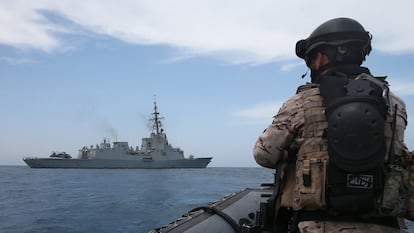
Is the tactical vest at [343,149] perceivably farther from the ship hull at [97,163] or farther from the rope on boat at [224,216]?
the ship hull at [97,163]

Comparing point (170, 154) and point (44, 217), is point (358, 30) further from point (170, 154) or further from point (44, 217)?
point (170, 154)

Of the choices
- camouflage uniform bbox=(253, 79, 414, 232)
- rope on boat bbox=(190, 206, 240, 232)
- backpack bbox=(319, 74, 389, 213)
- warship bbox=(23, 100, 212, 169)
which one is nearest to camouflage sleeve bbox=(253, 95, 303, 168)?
camouflage uniform bbox=(253, 79, 414, 232)

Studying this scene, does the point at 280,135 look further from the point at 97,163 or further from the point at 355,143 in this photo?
the point at 97,163

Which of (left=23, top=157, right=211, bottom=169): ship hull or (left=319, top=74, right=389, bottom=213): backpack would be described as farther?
(left=23, top=157, right=211, bottom=169): ship hull

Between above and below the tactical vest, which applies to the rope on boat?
below

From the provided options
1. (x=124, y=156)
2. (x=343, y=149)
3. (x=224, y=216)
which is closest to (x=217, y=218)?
(x=224, y=216)

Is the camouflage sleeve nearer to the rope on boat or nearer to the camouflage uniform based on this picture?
the camouflage uniform

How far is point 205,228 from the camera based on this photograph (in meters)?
4.05

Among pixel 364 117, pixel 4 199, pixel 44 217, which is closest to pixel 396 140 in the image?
pixel 364 117

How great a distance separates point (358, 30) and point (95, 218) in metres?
15.8

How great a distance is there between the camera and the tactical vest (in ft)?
6.89

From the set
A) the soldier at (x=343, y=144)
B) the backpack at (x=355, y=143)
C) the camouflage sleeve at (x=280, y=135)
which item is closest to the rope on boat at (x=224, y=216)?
the soldier at (x=343, y=144)

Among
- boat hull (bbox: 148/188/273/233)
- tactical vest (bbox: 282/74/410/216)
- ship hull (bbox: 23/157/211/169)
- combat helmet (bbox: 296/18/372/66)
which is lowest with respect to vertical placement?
ship hull (bbox: 23/157/211/169)

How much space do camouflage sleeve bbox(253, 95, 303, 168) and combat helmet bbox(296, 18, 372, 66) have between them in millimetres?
370
